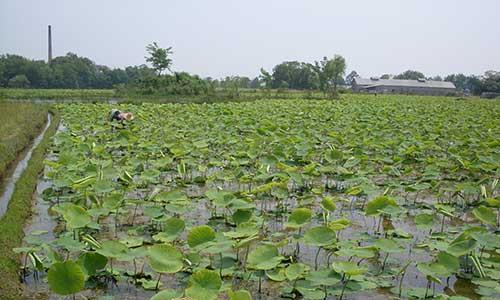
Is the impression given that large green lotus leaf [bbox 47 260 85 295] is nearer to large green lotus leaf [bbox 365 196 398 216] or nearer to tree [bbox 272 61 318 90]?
large green lotus leaf [bbox 365 196 398 216]

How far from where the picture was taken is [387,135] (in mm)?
8930

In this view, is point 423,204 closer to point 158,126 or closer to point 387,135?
point 387,135

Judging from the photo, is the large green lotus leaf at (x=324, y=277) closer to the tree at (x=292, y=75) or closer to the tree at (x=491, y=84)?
the tree at (x=292, y=75)

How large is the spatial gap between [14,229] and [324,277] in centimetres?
269

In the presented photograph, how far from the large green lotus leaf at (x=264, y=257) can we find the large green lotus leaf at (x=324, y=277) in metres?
0.22

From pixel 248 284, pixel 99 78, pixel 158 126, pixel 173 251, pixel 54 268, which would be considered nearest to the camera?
pixel 54 268

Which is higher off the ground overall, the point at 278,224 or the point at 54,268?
the point at 54,268

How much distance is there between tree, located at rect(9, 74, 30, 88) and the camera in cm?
4306

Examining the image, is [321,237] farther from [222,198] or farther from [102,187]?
[102,187]

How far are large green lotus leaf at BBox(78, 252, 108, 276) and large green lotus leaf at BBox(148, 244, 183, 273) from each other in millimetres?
299

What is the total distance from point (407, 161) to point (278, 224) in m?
3.58

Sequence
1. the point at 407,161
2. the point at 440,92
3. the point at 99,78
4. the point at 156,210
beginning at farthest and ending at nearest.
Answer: the point at 440,92 < the point at 99,78 < the point at 407,161 < the point at 156,210

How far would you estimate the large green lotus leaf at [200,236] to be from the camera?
9.23 feet

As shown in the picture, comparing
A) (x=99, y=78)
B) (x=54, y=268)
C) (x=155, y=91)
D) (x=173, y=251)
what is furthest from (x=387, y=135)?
(x=99, y=78)
